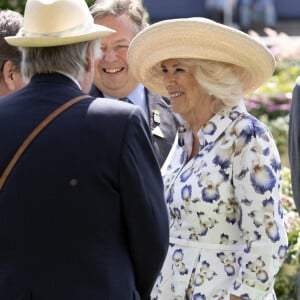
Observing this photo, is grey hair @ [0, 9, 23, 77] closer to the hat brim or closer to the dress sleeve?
the hat brim

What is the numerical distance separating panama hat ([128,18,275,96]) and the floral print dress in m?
0.22

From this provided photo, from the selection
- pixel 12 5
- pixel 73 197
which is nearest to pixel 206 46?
pixel 73 197

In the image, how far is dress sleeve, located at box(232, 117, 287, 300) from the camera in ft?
14.0

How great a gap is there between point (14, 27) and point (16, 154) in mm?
1388

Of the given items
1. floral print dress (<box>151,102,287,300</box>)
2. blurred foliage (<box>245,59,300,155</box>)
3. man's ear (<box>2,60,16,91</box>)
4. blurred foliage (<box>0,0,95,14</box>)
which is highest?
man's ear (<box>2,60,16,91</box>)

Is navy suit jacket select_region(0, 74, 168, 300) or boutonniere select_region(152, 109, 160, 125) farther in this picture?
boutonniere select_region(152, 109, 160, 125)

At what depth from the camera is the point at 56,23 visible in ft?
13.3

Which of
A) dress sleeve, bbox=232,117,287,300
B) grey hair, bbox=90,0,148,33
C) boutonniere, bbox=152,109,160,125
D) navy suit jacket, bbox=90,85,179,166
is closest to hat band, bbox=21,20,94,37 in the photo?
dress sleeve, bbox=232,117,287,300

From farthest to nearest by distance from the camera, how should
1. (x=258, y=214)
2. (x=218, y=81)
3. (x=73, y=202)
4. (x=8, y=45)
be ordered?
(x=8, y=45) < (x=218, y=81) < (x=258, y=214) < (x=73, y=202)

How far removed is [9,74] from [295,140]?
138 centimetres

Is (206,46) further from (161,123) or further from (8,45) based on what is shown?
(161,123)

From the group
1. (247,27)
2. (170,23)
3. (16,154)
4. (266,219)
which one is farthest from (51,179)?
(247,27)

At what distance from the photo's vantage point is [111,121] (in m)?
3.80

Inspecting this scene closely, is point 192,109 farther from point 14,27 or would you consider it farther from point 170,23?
point 14,27
